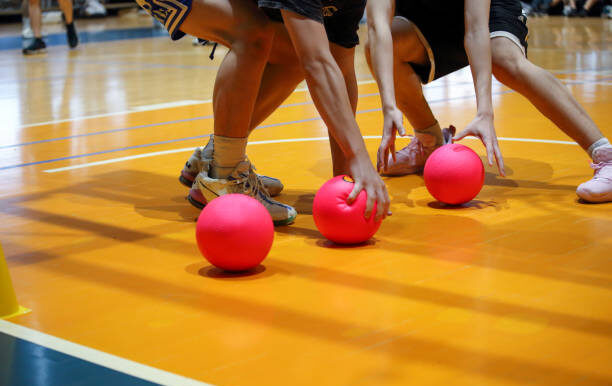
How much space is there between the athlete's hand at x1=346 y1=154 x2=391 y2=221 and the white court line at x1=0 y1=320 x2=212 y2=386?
1057 mm

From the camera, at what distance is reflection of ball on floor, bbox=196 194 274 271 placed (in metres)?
2.46

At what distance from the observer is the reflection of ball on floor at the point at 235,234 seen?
2.46m

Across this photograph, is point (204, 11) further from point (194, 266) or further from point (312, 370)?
point (312, 370)

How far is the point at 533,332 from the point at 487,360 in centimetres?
22

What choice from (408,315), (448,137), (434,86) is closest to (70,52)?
(434,86)

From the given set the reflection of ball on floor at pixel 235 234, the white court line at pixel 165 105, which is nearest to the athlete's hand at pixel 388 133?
the reflection of ball on floor at pixel 235 234

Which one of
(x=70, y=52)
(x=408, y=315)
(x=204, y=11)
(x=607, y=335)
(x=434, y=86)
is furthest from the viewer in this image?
(x=70, y=52)

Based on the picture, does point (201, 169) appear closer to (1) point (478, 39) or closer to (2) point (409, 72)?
(2) point (409, 72)

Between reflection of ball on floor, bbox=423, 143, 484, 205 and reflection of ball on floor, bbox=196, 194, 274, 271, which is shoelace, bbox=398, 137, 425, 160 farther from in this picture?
reflection of ball on floor, bbox=196, 194, 274, 271

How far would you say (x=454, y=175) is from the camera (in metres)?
3.18

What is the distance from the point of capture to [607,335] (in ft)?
6.43

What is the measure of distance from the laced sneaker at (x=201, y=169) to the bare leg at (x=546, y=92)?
112 centimetres

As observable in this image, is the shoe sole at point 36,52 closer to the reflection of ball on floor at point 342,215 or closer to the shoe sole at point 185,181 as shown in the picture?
the shoe sole at point 185,181

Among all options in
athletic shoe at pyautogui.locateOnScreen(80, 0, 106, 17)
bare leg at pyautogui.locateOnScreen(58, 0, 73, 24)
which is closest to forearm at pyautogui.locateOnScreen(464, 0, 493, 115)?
bare leg at pyautogui.locateOnScreen(58, 0, 73, 24)
